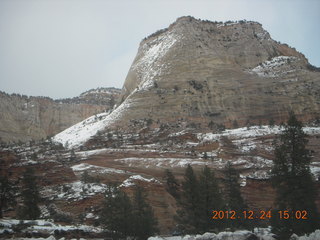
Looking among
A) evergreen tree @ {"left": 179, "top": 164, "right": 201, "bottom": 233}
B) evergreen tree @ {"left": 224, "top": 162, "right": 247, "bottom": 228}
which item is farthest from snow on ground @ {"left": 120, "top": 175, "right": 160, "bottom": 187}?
evergreen tree @ {"left": 179, "top": 164, "right": 201, "bottom": 233}

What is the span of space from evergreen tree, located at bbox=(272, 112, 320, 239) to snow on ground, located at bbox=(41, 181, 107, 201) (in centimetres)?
1585

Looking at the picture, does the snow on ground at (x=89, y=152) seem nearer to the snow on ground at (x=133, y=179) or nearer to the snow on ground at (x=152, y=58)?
the snow on ground at (x=133, y=179)

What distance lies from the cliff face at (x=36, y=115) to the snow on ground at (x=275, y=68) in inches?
1407

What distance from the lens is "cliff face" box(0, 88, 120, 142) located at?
3726 inches

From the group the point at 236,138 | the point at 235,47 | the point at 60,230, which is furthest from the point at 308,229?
the point at 235,47

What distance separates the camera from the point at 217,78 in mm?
71812

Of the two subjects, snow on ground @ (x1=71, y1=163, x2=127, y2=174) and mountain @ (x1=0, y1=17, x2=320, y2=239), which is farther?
snow on ground @ (x1=71, y1=163, x2=127, y2=174)

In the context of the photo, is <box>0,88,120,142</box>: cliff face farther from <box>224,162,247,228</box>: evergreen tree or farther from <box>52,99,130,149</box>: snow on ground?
<box>224,162,247,228</box>: evergreen tree

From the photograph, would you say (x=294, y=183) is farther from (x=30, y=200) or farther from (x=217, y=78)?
(x=217, y=78)

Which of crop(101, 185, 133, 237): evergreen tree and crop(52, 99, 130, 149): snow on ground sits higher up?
crop(52, 99, 130, 149): snow on ground

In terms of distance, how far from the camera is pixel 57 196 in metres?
32.8

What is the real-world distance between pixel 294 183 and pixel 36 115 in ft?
302

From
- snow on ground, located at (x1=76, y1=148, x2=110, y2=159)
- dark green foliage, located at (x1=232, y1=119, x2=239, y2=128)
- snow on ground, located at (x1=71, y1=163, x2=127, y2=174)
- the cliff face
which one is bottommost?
snow on ground, located at (x1=71, y1=163, x2=127, y2=174)

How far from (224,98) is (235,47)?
20.4m
